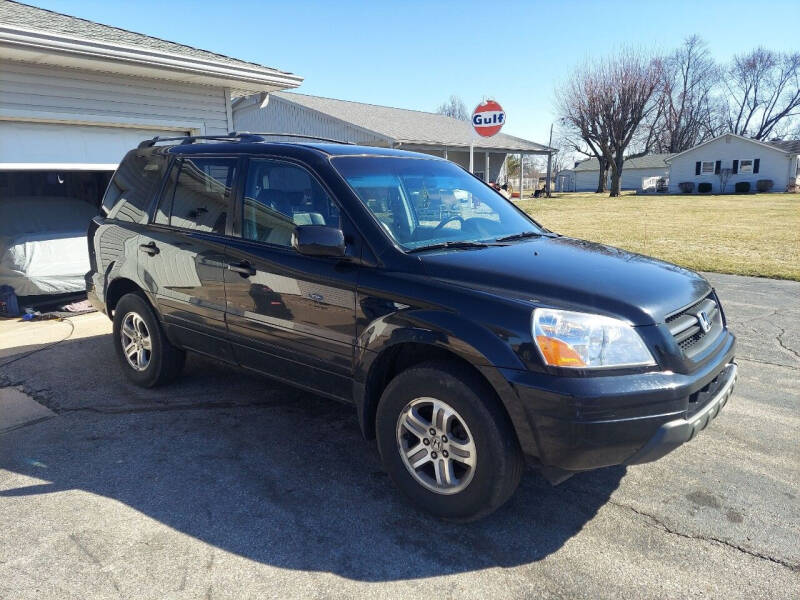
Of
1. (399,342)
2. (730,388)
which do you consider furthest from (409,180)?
(730,388)

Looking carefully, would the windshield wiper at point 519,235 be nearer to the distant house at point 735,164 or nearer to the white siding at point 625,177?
the distant house at point 735,164

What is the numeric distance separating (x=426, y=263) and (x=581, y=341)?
89 centimetres

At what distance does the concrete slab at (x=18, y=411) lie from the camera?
4.29 metres

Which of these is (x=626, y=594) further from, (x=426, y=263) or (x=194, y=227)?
(x=194, y=227)

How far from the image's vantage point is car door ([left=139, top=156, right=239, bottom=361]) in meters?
4.00

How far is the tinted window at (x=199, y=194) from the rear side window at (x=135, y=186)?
0.72 feet

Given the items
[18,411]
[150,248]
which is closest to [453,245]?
[150,248]

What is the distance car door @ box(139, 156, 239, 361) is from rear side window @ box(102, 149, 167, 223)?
20 cm

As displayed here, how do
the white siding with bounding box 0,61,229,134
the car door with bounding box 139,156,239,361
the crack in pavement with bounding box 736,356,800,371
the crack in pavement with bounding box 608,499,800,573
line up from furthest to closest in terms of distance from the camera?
the white siding with bounding box 0,61,229,134, the crack in pavement with bounding box 736,356,800,371, the car door with bounding box 139,156,239,361, the crack in pavement with bounding box 608,499,800,573

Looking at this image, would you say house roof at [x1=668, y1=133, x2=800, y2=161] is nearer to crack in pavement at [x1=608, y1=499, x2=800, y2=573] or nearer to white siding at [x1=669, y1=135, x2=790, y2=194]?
white siding at [x1=669, y1=135, x2=790, y2=194]

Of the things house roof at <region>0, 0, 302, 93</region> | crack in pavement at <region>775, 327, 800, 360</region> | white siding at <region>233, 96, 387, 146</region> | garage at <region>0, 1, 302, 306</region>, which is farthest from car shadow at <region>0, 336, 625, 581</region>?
white siding at <region>233, 96, 387, 146</region>

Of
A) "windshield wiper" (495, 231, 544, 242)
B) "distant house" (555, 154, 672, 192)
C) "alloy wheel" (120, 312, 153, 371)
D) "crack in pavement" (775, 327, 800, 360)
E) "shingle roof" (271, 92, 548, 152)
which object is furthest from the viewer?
"distant house" (555, 154, 672, 192)

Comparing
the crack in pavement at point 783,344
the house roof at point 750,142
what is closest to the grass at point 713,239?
the crack in pavement at point 783,344

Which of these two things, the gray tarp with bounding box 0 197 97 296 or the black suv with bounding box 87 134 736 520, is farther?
the gray tarp with bounding box 0 197 97 296
